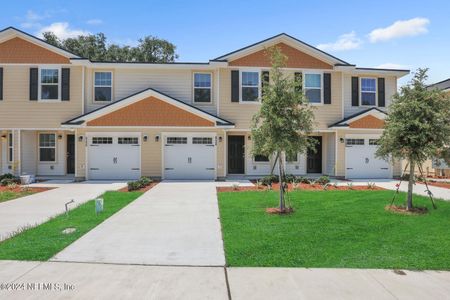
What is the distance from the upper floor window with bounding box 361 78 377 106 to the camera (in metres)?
19.0

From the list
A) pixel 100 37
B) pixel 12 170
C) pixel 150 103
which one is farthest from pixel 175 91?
pixel 100 37

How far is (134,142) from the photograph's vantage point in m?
17.1

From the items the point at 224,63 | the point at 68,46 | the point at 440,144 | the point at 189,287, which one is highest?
the point at 68,46

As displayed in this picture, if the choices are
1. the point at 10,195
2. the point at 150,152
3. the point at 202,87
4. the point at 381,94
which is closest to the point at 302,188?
the point at 150,152

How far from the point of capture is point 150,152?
672 inches

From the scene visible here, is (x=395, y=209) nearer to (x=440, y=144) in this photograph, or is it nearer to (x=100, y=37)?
(x=440, y=144)

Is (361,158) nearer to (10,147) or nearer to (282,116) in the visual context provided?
(282,116)

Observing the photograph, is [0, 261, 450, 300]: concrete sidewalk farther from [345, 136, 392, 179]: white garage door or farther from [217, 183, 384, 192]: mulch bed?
[345, 136, 392, 179]: white garage door

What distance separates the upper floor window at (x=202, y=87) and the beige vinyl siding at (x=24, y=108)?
6.48 meters

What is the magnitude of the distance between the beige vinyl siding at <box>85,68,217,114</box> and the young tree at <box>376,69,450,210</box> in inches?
411

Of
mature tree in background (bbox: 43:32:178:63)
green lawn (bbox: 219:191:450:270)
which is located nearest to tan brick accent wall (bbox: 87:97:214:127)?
green lawn (bbox: 219:191:450:270)

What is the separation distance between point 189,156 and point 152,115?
289cm

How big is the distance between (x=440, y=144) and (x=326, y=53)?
34.7 ft

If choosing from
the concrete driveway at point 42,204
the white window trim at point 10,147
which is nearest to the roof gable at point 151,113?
the concrete driveway at point 42,204
